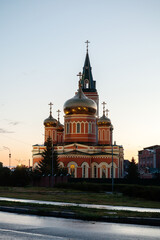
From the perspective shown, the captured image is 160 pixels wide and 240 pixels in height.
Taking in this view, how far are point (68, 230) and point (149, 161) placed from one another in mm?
95043

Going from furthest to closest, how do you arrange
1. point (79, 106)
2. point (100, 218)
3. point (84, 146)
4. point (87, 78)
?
point (87, 78)
point (79, 106)
point (84, 146)
point (100, 218)

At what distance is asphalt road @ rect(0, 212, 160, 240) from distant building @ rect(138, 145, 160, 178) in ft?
256

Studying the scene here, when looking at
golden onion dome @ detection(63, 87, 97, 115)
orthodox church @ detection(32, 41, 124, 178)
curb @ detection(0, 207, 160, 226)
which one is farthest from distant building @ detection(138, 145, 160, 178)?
curb @ detection(0, 207, 160, 226)

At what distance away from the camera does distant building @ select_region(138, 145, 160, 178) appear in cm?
9086

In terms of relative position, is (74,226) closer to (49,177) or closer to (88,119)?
(49,177)

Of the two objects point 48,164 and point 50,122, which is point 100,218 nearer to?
point 48,164

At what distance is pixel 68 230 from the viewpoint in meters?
10.1

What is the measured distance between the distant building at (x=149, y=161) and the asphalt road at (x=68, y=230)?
78136 millimetres

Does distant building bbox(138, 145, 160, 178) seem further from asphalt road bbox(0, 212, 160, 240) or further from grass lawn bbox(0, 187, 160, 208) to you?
asphalt road bbox(0, 212, 160, 240)

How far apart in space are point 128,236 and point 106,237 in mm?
574

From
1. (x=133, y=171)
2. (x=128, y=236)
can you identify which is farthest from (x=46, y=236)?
(x=133, y=171)

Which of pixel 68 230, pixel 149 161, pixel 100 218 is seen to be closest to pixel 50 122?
pixel 149 161

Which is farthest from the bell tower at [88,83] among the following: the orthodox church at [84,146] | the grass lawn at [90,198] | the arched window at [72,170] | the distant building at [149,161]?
the grass lawn at [90,198]

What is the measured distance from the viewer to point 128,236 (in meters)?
9.23
